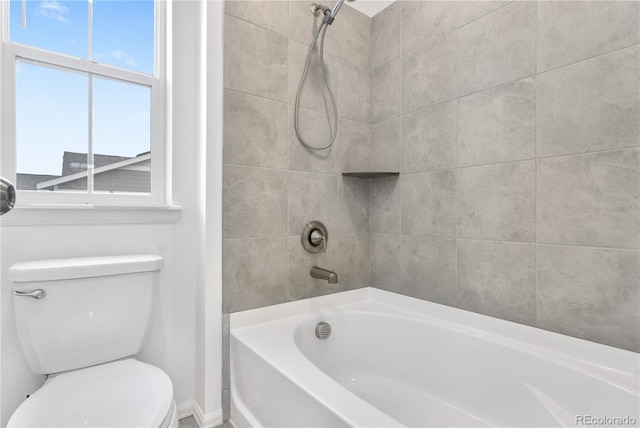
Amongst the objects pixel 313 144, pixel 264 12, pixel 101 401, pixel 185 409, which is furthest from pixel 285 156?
pixel 185 409

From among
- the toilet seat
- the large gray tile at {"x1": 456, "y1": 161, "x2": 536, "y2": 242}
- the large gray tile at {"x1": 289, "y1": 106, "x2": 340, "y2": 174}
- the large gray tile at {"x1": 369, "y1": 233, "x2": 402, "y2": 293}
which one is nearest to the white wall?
the toilet seat

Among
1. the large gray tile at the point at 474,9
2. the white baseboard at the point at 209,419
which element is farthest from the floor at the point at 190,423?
the large gray tile at the point at 474,9

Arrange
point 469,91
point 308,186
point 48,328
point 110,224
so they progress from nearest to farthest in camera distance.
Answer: point 48,328, point 110,224, point 469,91, point 308,186

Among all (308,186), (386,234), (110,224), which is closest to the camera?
(110,224)

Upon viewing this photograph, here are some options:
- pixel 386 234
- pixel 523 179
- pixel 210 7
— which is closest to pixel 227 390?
pixel 386 234

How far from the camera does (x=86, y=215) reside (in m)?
1.29

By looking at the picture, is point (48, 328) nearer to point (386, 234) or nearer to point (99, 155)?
point (99, 155)

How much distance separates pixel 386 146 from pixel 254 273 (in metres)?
1.09

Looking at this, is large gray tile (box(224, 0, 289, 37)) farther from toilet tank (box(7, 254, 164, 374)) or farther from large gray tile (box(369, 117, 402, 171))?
toilet tank (box(7, 254, 164, 374))

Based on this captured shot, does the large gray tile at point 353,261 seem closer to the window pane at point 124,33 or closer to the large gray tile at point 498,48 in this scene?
the large gray tile at point 498,48

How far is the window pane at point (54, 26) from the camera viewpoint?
1258mm

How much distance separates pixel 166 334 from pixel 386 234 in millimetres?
1302

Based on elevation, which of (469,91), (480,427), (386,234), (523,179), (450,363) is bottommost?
(480,427)

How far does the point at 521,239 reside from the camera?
1.32 m
